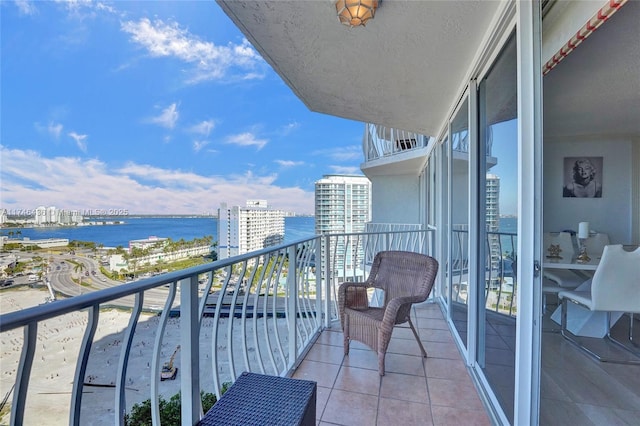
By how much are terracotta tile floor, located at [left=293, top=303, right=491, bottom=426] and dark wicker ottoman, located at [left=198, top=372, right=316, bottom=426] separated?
81 cm

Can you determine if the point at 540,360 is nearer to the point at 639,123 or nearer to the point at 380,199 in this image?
the point at 639,123

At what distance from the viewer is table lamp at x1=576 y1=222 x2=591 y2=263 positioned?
6.71 ft

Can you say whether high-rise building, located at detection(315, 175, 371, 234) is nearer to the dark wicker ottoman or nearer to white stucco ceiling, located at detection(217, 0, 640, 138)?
white stucco ceiling, located at detection(217, 0, 640, 138)

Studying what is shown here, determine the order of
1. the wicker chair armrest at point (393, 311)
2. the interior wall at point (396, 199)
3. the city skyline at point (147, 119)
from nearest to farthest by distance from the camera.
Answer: the wicker chair armrest at point (393, 311) → the interior wall at point (396, 199) → the city skyline at point (147, 119)

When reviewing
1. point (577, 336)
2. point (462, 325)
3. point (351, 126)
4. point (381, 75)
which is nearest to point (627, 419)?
point (577, 336)

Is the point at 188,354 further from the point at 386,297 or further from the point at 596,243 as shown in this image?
the point at 596,243

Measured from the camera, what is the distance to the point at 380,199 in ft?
27.8

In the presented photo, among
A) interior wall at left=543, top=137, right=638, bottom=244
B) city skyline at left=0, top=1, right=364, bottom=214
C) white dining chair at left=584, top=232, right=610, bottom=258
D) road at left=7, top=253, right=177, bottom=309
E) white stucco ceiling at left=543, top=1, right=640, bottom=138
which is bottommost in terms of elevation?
road at left=7, top=253, right=177, bottom=309

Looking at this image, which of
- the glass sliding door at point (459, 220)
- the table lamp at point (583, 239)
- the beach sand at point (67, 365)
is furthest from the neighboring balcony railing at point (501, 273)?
the beach sand at point (67, 365)

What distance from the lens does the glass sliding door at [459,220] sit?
101 inches

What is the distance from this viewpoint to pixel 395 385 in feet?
7.14

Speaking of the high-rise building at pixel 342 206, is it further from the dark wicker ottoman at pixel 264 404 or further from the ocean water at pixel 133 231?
the dark wicker ottoman at pixel 264 404

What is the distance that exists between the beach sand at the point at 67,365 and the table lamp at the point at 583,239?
266cm

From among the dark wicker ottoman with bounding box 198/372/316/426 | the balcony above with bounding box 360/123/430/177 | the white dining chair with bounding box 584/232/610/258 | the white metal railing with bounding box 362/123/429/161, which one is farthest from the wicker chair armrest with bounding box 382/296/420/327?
the white metal railing with bounding box 362/123/429/161
